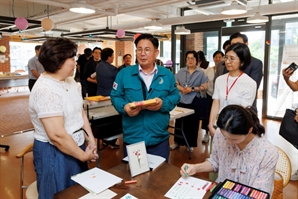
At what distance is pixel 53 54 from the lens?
141 centimetres

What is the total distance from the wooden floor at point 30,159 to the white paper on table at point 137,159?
1.78 meters

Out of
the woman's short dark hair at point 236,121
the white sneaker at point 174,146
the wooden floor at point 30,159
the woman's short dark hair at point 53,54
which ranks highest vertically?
the woman's short dark hair at point 53,54

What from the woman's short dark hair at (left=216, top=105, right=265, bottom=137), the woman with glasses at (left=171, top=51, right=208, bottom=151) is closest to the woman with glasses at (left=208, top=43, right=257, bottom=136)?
the woman's short dark hair at (left=216, top=105, right=265, bottom=137)

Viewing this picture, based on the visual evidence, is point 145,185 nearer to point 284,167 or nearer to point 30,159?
point 284,167

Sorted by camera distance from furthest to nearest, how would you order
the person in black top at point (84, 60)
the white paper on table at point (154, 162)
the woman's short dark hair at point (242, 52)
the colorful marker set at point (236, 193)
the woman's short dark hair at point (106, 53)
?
the person in black top at point (84, 60)
the woman's short dark hair at point (106, 53)
the woman's short dark hair at point (242, 52)
the white paper on table at point (154, 162)
the colorful marker set at point (236, 193)

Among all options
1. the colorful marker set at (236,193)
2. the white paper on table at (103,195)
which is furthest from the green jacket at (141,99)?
the colorful marker set at (236,193)

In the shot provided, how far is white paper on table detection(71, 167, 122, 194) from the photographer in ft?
4.13

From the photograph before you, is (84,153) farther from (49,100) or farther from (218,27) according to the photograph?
(218,27)

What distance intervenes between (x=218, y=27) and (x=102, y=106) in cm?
521

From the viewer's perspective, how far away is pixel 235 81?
227 cm

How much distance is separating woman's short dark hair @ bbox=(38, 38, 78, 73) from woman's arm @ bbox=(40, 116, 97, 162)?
293 millimetres

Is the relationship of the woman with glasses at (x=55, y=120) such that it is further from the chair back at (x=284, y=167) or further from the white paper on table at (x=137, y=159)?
the chair back at (x=284, y=167)

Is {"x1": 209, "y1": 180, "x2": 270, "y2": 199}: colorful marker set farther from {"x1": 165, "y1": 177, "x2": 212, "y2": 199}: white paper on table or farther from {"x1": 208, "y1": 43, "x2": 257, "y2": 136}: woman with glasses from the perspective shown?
{"x1": 208, "y1": 43, "x2": 257, "y2": 136}: woman with glasses

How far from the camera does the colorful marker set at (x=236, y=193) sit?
3.67 ft
